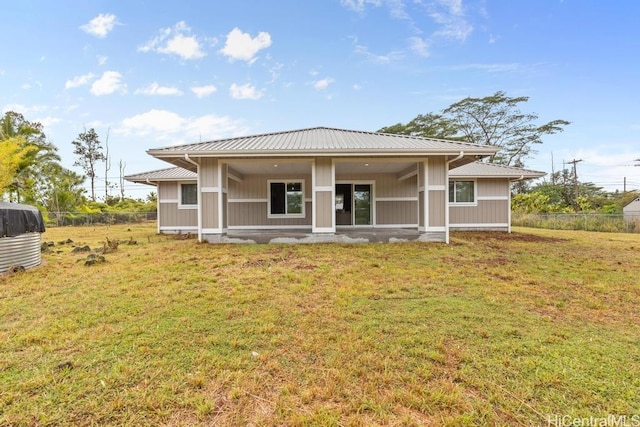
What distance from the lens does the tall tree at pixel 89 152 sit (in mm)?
27328

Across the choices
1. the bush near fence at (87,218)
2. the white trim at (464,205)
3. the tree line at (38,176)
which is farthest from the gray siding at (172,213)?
the white trim at (464,205)

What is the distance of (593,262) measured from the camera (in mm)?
6059

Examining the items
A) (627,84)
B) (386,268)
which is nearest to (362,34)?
(386,268)

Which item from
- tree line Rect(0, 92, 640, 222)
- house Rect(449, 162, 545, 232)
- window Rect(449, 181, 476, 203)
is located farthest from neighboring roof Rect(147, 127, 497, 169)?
tree line Rect(0, 92, 640, 222)

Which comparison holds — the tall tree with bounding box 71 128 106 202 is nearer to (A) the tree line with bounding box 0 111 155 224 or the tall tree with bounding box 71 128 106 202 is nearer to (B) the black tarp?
(A) the tree line with bounding box 0 111 155 224

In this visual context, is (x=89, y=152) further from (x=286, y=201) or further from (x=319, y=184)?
(x=319, y=184)

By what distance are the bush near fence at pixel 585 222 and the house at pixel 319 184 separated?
6.63m

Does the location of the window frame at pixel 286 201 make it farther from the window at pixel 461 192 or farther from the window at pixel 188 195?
the window at pixel 461 192

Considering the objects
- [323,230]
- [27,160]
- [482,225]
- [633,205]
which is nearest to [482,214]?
[482,225]

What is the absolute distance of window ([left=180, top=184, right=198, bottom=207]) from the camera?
11883mm

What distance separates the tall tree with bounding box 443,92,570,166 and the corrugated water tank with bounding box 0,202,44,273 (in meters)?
27.5

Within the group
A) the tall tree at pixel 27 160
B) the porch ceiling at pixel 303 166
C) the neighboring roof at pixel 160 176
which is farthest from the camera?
the tall tree at pixel 27 160

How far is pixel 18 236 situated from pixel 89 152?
95.1 feet

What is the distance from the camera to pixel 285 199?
36.7 ft
